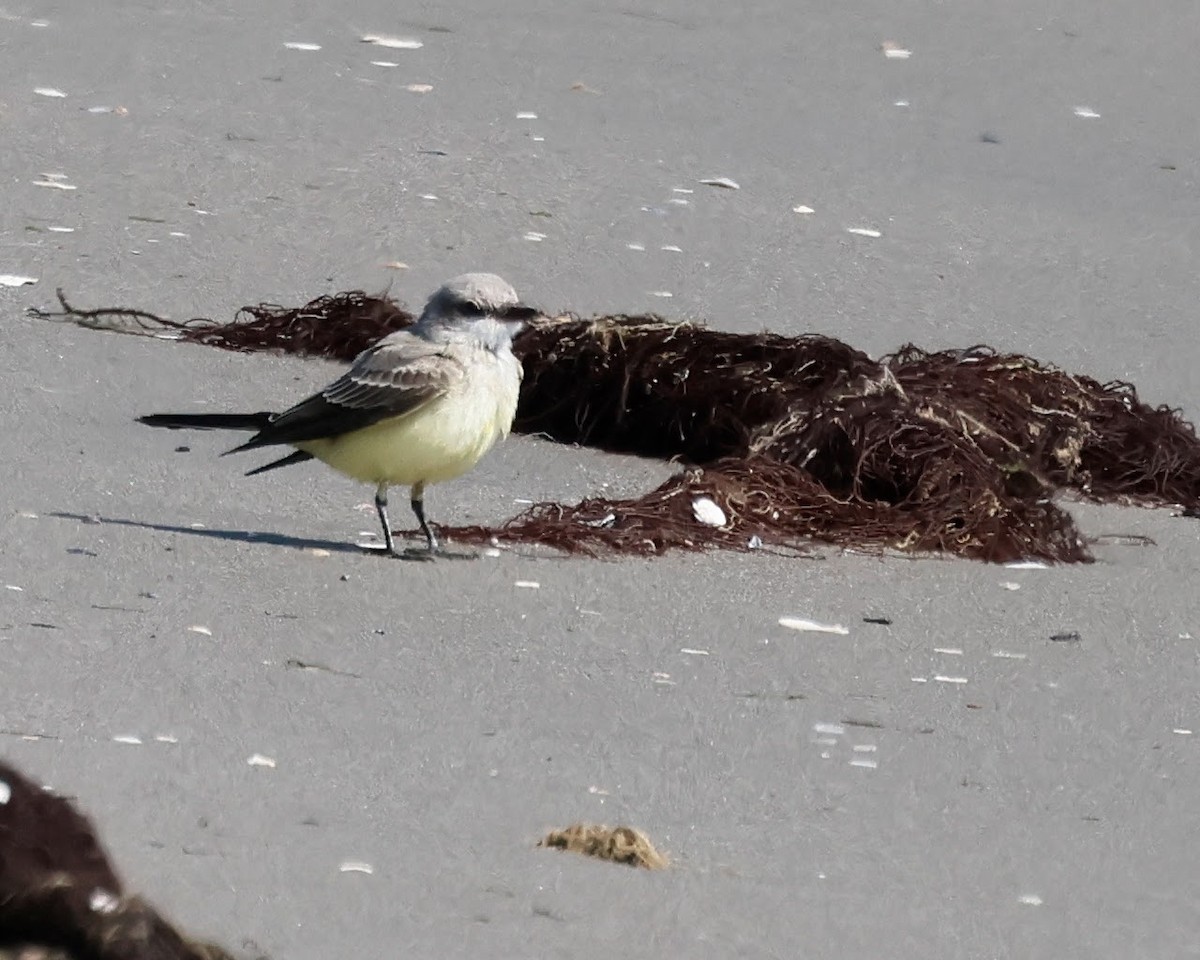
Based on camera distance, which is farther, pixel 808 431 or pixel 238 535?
pixel 808 431

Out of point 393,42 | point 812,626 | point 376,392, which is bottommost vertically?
point 812,626

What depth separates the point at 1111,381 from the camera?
914 centimetres

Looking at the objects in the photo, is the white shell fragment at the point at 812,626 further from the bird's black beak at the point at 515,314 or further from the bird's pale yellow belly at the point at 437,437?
the bird's black beak at the point at 515,314

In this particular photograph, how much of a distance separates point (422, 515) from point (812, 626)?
4.35 feet

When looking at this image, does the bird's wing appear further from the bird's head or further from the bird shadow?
the bird shadow

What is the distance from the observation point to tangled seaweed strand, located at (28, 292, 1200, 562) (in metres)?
7.43

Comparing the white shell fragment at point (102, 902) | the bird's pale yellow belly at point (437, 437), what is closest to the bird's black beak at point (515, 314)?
the bird's pale yellow belly at point (437, 437)

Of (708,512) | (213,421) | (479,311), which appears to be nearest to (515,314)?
(479,311)

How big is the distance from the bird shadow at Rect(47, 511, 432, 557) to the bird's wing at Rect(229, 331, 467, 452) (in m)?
0.29

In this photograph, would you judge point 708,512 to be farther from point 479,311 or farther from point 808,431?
point 479,311

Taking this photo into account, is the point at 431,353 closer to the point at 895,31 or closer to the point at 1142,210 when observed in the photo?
the point at 1142,210

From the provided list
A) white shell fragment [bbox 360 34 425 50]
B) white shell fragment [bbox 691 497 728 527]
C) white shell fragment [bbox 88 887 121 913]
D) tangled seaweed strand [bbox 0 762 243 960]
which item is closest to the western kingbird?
white shell fragment [bbox 691 497 728 527]

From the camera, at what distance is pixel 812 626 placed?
258 inches

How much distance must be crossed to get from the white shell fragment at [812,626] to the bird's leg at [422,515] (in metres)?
1.11
